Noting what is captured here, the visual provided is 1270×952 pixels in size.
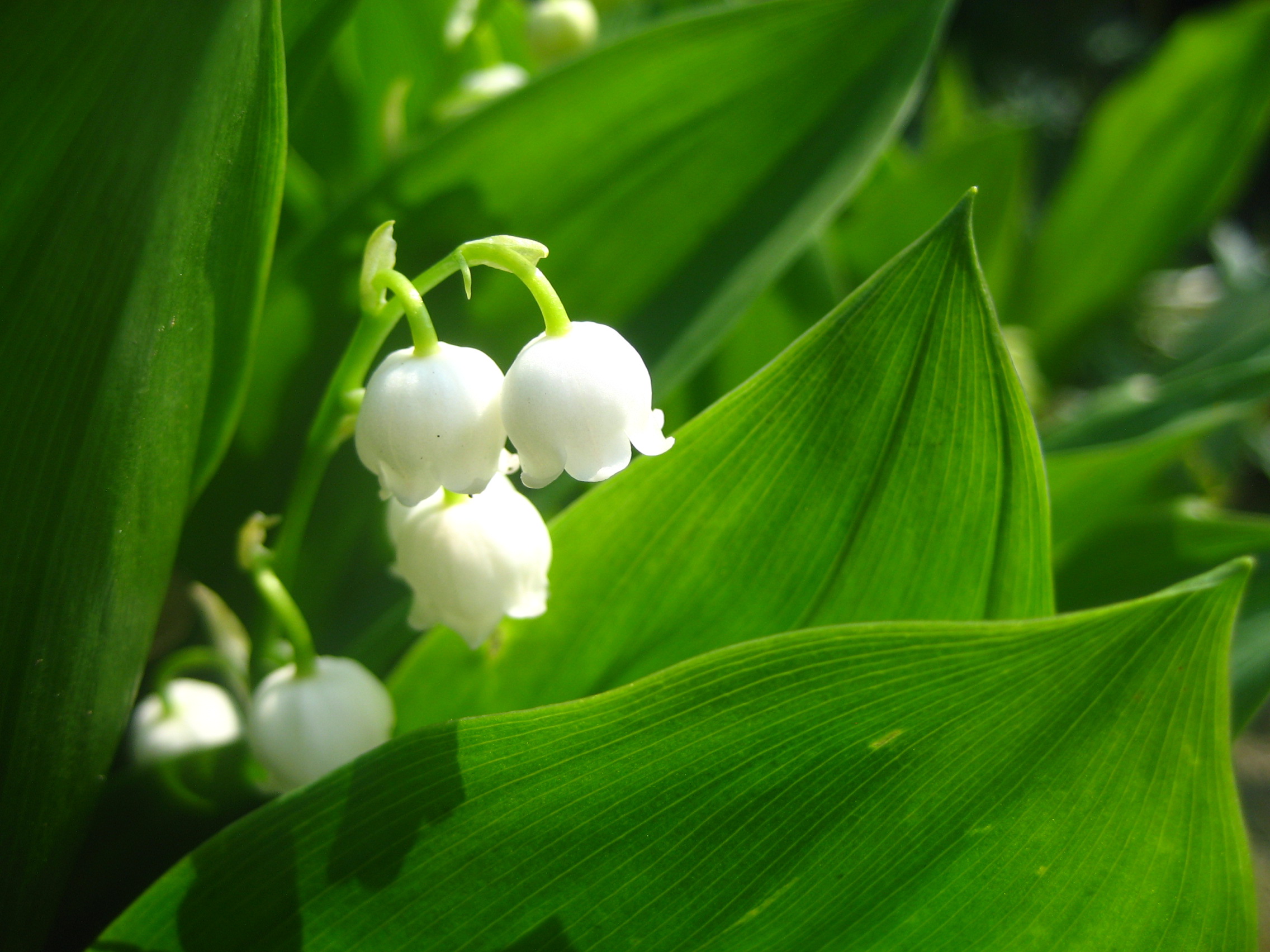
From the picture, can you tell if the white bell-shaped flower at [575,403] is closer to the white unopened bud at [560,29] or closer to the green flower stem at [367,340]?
the green flower stem at [367,340]

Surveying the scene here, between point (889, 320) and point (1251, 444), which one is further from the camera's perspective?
point (1251, 444)

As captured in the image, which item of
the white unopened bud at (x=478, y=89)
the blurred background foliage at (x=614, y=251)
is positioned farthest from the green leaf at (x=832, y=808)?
the white unopened bud at (x=478, y=89)

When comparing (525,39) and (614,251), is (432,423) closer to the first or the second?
(614,251)

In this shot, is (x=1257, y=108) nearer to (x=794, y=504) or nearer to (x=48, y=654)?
(x=794, y=504)

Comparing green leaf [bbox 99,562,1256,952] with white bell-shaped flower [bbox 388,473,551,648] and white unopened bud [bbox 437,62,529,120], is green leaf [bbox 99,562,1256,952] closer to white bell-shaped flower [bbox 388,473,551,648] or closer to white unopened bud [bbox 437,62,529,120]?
white bell-shaped flower [bbox 388,473,551,648]

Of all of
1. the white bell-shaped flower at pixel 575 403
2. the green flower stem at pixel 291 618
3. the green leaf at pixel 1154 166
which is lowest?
the white bell-shaped flower at pixel 575 403

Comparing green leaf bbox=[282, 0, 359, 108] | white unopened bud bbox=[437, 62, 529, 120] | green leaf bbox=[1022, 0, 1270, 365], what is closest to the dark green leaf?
green leaf bbox=[1022, 0, 1270, 365]

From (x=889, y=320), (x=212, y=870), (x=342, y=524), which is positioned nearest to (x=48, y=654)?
(x=212, y=870)
